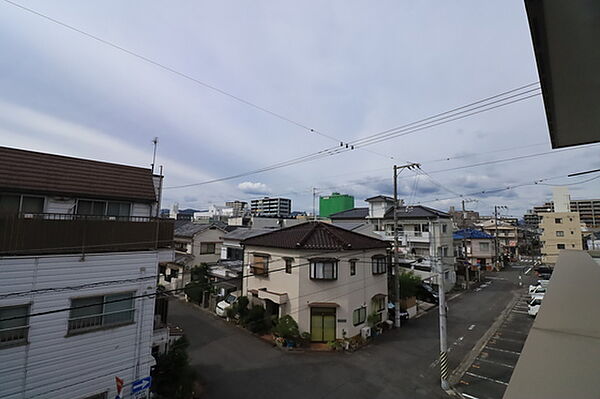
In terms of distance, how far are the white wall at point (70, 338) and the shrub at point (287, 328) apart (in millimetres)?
7414

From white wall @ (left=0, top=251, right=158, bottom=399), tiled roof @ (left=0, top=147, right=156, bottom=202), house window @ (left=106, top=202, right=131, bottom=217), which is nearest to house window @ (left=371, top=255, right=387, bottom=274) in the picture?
white wall @ (left=0, top=251, right=158, bottom=399)

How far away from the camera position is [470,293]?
2661cm

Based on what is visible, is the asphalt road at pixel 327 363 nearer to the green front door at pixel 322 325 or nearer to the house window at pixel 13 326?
the green front door at pixel 322 325

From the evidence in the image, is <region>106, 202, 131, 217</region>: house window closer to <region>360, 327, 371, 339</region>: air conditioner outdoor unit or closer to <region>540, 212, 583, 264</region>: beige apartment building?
<region>360, 327, 371, 339</region>: air conditioner outdoor unit

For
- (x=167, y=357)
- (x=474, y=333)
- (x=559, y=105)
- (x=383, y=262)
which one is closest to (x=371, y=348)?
(x=383, y=262)

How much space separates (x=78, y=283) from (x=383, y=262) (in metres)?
16.2

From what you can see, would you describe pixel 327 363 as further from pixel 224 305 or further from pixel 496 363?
pixel 224 305

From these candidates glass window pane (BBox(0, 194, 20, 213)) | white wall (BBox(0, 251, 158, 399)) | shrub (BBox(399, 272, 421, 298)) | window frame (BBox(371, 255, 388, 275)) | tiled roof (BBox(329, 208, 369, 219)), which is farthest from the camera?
tiled roof (BBox(329, 208, 369, 219))

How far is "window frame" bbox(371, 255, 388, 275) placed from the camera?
57.6 ft

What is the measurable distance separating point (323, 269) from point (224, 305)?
8.45 metres

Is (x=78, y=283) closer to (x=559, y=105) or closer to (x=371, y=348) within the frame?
(x=559, y=105)

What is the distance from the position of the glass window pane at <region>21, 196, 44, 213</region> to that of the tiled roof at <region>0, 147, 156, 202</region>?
0.31 m

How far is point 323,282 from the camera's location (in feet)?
50.9

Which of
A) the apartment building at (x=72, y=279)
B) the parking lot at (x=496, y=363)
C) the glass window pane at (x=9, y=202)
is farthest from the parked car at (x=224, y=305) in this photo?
the parking lot at (x=496, y=363)
